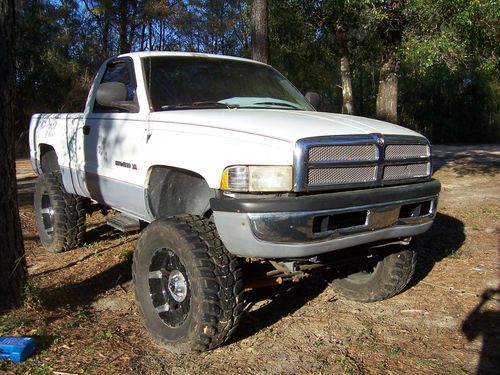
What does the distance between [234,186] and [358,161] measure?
2.71 ft

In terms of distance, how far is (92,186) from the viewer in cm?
500

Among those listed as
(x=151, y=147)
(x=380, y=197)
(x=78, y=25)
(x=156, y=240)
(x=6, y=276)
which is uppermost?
(x=78, y=25)

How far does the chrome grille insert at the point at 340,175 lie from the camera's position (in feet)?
10.4

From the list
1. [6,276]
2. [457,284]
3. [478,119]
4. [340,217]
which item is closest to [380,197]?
[340,217]

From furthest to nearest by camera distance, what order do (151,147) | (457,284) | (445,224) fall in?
(445,224), (457,284), (151,147)

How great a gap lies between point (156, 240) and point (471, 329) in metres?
2.44

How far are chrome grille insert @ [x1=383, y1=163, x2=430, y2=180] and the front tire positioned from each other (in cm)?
121

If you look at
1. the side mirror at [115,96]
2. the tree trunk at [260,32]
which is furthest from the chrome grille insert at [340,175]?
the tree trunk at [260,32]

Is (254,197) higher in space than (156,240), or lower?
higher

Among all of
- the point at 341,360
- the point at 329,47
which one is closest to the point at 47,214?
the point at 341,360

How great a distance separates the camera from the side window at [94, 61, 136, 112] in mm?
4550

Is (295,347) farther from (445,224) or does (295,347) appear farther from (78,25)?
(78,25)

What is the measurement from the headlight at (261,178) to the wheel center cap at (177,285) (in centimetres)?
85

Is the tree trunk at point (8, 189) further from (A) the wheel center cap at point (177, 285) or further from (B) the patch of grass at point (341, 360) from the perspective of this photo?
(B) the patch of grass at point (341, 360)
